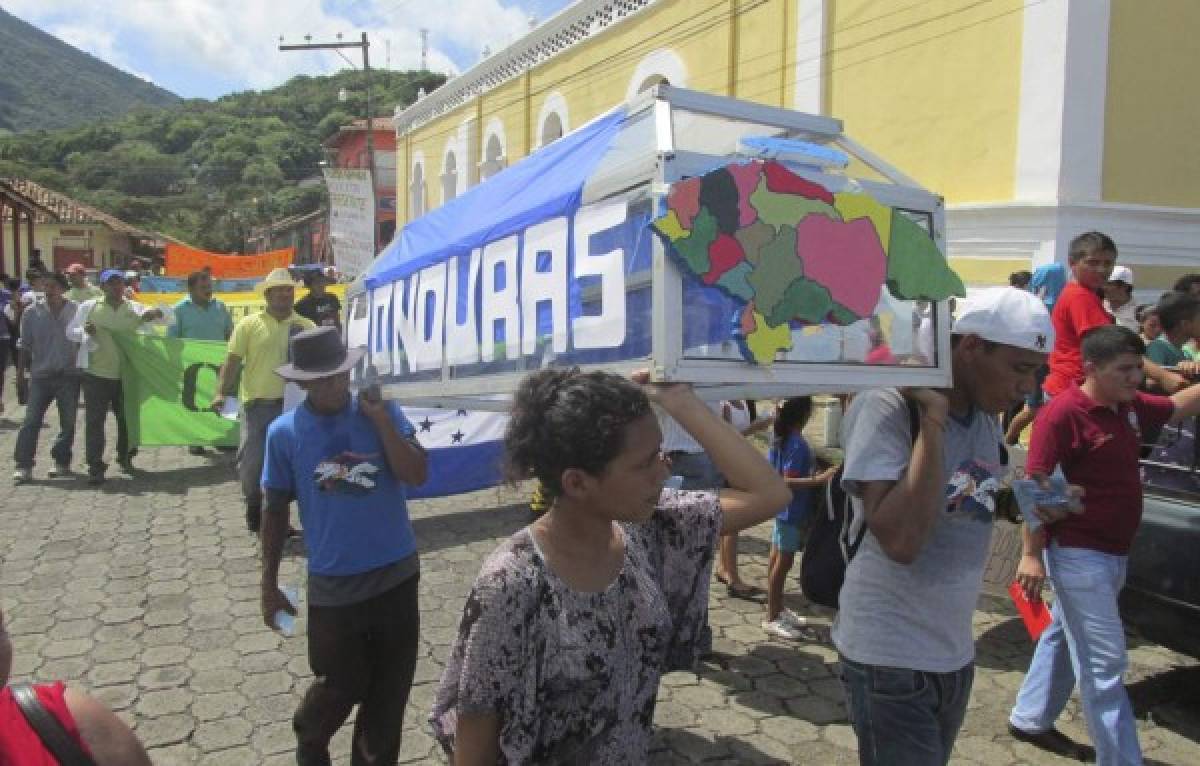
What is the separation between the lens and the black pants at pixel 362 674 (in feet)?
9.87

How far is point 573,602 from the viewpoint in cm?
174

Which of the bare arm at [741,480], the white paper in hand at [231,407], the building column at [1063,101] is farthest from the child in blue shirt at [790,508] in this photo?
the building column at [1063,101]

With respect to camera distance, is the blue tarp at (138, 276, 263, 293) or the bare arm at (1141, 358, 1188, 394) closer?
the bare arm at (1141, 358, 1188, 394)

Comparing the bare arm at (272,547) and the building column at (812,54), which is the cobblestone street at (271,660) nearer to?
the bare arm at (272,547)

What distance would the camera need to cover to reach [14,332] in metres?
15.1

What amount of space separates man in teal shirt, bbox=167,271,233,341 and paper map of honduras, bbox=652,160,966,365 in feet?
26.8

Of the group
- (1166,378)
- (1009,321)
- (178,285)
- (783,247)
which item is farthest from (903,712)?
(178,285)

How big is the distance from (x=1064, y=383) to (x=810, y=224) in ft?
15.0

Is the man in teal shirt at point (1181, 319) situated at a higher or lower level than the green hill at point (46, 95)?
lower

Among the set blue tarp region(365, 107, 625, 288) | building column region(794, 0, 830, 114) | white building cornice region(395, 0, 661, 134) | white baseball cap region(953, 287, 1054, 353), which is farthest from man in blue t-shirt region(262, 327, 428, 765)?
white building cornice region(395, 0, 661, 134)

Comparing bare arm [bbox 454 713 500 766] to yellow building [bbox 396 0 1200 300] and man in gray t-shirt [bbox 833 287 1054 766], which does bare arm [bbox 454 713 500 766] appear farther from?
yellow building [bbox 396 0 1200 300]

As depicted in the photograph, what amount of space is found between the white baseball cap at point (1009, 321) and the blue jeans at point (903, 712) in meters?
0.84

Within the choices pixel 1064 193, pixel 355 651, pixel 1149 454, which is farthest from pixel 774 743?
pixel 1064 193

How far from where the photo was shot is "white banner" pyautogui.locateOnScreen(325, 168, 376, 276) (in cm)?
1852
